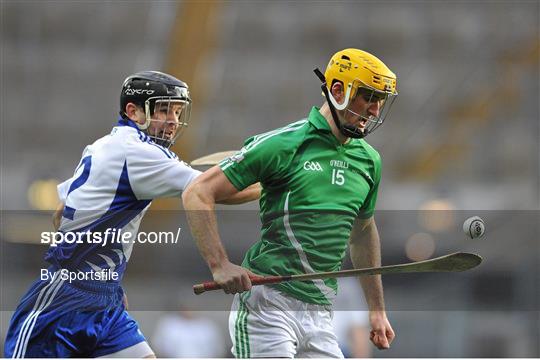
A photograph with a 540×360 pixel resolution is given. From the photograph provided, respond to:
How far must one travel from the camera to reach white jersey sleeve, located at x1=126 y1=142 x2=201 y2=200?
413 centimetres

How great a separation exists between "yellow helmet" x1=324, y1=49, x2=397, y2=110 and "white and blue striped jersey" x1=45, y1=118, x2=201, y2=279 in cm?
65

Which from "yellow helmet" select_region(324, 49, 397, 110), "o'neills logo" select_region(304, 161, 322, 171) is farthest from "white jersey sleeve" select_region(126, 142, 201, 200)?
"yellow helmet" select_region(324, 49, 397, 110)

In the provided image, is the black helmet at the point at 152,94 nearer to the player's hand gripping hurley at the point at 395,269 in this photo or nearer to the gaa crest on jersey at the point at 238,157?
the gaa crest on jersey at the point at 238,157

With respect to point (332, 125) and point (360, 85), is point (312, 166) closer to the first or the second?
point (332, 125)

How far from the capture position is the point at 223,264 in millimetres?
3807

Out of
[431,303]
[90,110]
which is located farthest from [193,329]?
[90,110]

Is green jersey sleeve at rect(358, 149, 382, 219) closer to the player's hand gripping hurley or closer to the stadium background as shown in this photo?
the player's hand gripping hurley

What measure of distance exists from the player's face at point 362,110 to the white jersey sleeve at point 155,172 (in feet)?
2.02

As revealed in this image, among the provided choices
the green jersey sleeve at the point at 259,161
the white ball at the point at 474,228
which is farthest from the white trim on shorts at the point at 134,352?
the white ball at the point at 474,228

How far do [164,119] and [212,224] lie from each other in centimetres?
75

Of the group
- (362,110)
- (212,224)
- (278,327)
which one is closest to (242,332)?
(278,327)

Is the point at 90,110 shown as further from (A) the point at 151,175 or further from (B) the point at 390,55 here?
(A) the point at 151,175

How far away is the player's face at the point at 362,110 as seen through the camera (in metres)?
4.13

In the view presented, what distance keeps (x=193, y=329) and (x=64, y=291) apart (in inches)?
161
